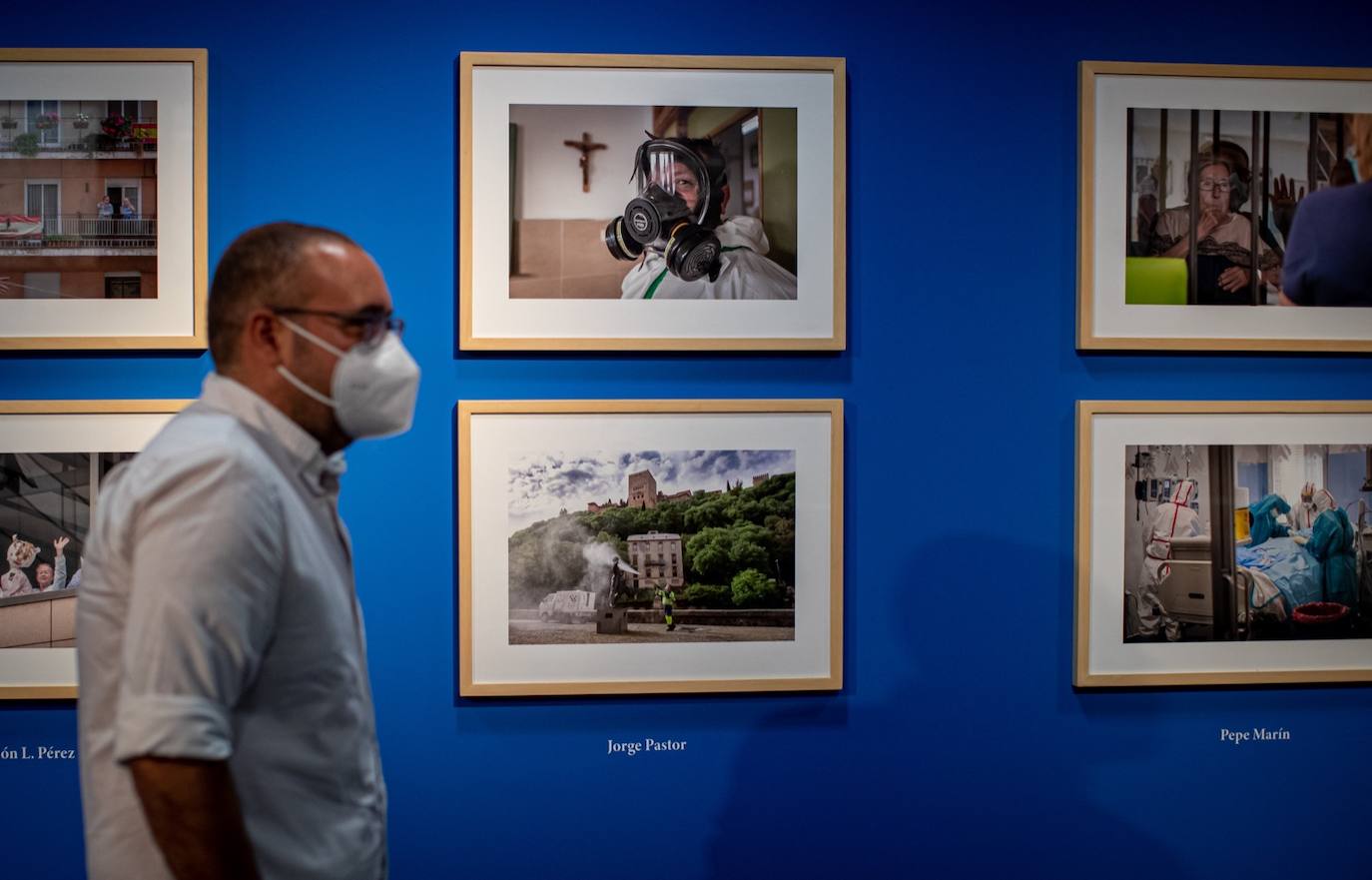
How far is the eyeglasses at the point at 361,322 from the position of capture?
1.31 metres

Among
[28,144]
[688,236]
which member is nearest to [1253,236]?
[688,236]

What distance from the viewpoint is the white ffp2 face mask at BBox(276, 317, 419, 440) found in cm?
135

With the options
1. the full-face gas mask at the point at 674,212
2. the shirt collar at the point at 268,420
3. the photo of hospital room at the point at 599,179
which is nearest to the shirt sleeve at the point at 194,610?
the shirt collar at the point at 268,420

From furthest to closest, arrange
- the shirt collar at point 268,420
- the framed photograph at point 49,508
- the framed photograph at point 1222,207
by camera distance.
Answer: the framed photograph at point 1222,207
the framed photograph at point 49,508
the shirt collar at point 268,420

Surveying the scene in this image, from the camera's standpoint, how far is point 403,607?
218cm

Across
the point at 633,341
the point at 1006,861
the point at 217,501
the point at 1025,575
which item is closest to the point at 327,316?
the point at 217,501

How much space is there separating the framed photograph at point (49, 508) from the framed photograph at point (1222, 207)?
2133mm

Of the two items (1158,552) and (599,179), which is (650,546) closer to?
(599,179)

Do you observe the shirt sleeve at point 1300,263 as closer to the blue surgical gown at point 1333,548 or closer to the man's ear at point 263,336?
the blue surgical gown at point 1333,548

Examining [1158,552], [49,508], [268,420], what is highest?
[268,420]

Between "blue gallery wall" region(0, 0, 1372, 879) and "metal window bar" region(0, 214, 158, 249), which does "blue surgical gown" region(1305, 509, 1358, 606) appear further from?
"metal window bar" region(0, 214, 158, 249)

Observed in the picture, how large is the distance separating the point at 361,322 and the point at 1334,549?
2.25 metres

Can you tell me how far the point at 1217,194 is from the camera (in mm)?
2254

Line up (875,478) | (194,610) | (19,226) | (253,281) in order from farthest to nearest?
(875,478), (19,226), (253,281), (194,610)
